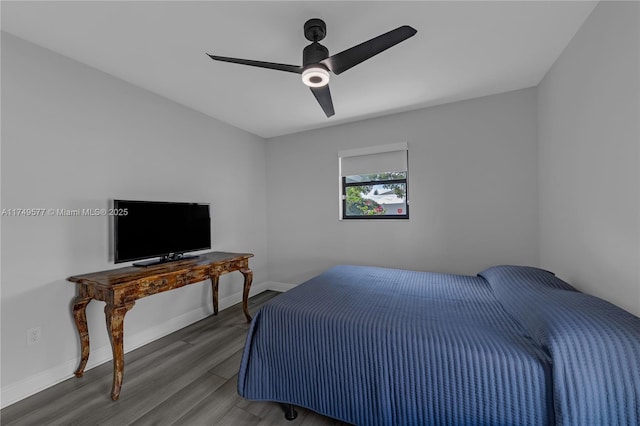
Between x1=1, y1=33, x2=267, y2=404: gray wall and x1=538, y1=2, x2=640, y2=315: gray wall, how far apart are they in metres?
3.57

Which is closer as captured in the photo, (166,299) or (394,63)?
(394,63)

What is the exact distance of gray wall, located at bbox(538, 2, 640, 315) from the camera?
1314 mm

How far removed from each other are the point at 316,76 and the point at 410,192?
206cm

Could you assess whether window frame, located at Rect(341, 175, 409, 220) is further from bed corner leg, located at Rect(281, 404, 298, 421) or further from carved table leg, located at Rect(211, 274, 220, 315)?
bed corner leg, located at Rect(281, 404, 298, 421)

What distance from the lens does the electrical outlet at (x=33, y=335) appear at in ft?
5.98

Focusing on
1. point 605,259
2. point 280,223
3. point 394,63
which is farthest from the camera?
point 280,223

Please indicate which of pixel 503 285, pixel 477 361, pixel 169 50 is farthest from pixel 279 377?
pixel 169 50

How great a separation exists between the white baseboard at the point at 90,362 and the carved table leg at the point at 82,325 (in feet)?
0.32

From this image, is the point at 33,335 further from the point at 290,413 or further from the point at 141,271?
the point at 290,413

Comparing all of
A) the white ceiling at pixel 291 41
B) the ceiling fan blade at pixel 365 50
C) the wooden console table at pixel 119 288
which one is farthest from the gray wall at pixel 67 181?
the ceiling fan blade at pixel 365 50

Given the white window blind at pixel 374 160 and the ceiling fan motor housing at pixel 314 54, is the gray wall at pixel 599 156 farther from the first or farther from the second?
the ceiling fan motor housing at pixel 314 54

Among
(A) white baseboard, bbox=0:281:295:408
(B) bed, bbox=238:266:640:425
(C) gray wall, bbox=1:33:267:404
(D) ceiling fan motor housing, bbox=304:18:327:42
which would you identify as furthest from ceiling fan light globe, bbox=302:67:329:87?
(A) white baseboard, bbox=0:281:295:408

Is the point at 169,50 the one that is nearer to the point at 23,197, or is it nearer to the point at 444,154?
the point at 23,197

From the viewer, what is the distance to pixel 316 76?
1.62 m
